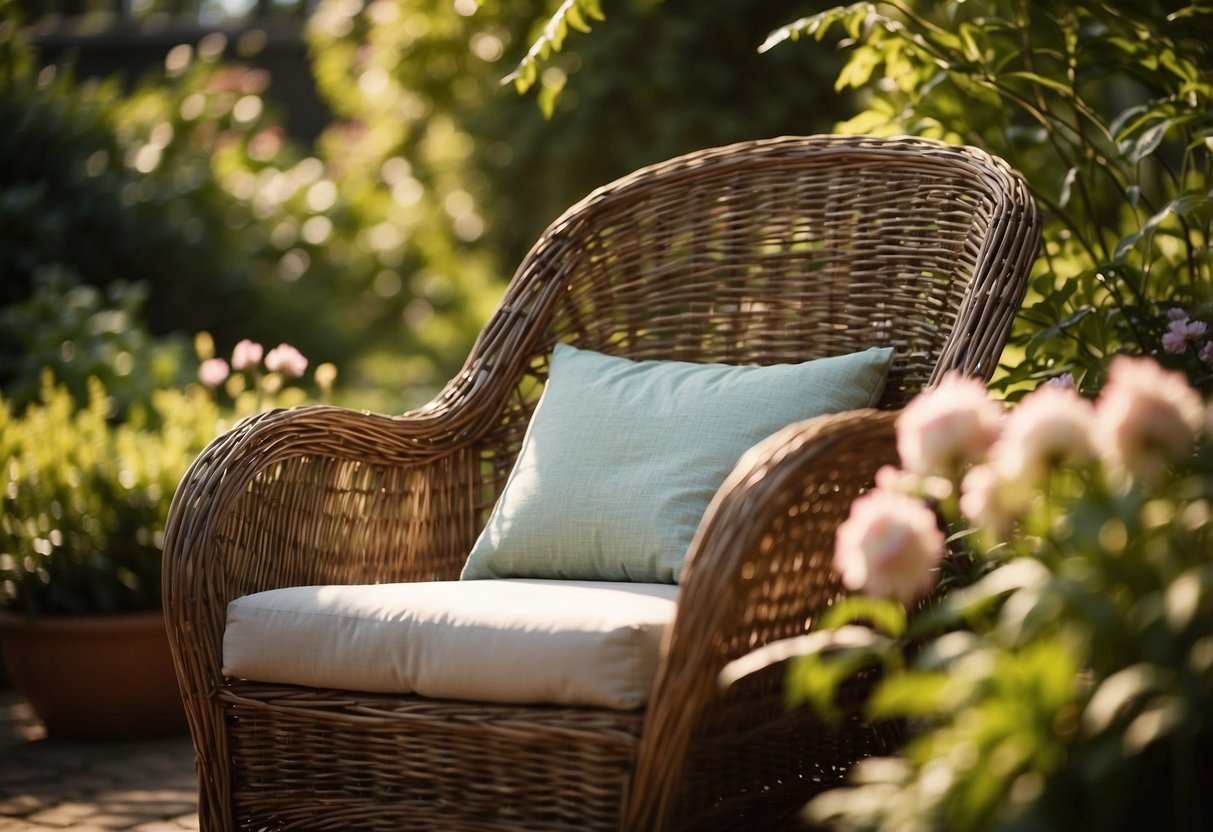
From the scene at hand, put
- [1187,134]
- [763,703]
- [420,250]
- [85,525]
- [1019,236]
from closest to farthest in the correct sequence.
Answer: [763,703], [1019,236], [1187,134], [85,525], [420,250]

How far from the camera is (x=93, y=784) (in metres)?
2.07

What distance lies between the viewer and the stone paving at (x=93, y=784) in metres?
1.88

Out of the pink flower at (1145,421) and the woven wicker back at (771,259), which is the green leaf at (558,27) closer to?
the woven wicker back at (771,259)

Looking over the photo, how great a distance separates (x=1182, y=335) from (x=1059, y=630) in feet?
2.62

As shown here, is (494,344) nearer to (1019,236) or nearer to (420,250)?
(1019,236)

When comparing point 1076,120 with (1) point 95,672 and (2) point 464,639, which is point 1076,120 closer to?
(2) point 464,639

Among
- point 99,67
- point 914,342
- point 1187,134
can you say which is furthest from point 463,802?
point 99,67

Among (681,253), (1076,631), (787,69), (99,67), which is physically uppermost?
(99,67)

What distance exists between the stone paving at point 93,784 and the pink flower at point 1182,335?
1.53m

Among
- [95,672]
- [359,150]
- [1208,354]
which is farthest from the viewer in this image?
[359,150]

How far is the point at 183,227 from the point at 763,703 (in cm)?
365

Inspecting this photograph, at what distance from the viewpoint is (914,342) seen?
1766mm

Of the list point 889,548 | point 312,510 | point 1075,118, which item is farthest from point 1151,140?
point 312,510

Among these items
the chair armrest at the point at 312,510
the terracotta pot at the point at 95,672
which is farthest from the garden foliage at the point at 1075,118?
the terracotta pot at the point at 95,672
